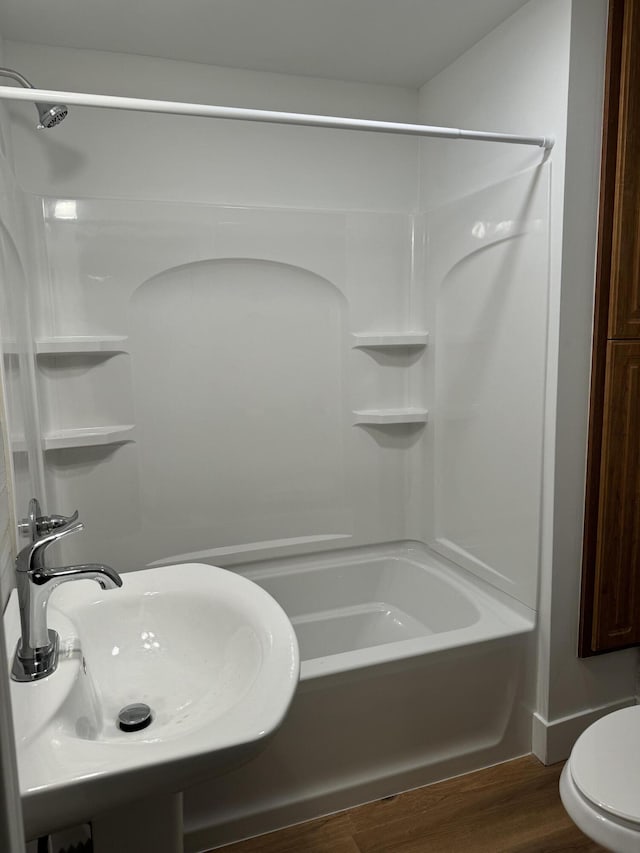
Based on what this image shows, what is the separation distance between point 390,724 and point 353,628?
755 mm

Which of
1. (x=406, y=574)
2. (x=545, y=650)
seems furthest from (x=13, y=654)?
(x=406, y=574)

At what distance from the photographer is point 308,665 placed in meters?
1.90

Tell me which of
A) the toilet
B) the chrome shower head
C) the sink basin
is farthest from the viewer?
the chrome shower head

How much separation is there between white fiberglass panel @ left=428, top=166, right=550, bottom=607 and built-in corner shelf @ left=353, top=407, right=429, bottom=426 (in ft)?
0.23

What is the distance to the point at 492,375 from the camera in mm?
2285

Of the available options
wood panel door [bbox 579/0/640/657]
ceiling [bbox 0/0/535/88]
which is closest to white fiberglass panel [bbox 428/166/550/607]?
wood panel door [bbox 579/0/640/657]

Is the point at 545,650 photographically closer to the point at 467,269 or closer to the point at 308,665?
the point at 308,665

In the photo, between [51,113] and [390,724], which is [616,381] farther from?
[51,113]

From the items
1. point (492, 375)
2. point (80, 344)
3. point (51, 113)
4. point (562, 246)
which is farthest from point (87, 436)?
point (562, 246)

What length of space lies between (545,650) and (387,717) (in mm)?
578

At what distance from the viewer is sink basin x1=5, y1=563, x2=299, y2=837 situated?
0.94m

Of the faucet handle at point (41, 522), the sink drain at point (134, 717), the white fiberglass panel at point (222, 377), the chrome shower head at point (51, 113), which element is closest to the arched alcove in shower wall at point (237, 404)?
the white fiberglass panel at point (222, 377)

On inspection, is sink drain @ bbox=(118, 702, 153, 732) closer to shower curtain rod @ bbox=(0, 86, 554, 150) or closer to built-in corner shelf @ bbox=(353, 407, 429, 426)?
shower curtain rod @ bbox=(0, 86, 554, 150)

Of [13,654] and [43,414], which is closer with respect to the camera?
[13,654]
